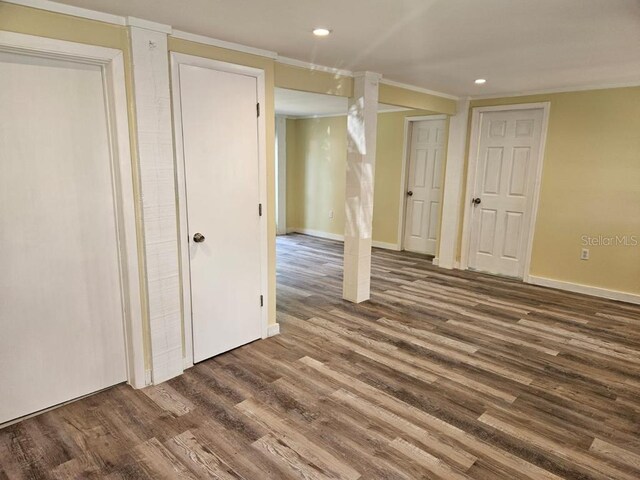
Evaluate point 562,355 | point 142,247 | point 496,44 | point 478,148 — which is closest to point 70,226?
point 142,247

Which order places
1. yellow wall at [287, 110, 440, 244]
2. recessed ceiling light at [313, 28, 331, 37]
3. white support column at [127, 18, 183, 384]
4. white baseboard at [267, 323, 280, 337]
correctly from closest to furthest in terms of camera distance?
white support column at [127, 18, 183, 384]
recessed ceiling light at [313, 28, 331, 37]
white baseboard at [267, 323, 280, 337]
yellow wall at [287, 110, 440, 244]

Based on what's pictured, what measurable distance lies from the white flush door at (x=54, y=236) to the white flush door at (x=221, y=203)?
1.67ft

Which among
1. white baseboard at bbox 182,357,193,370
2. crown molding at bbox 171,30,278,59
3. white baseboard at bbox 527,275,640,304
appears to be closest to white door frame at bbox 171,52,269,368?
white baseboard at bbox 182,357,193,370

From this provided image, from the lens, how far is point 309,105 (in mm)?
6117

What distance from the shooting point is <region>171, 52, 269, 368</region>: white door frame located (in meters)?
2.57

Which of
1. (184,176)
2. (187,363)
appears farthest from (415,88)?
(187,363)

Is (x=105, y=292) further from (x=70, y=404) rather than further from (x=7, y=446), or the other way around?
(x=7, y=446)

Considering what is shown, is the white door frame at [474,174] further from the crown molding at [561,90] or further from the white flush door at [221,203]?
the white flush door at [221,203]

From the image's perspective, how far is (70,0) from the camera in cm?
202

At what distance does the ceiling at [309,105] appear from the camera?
5.02m

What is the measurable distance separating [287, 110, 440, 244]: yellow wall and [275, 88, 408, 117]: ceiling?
0.25 meters

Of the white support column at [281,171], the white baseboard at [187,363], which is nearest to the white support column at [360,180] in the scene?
the white baseboard at [187,363]

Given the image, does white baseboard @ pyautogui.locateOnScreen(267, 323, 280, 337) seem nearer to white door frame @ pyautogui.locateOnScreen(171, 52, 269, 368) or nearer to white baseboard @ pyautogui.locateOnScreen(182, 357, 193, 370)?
white door frame @ pyautogui.locateOnScreen(171, 52, 269, 368)

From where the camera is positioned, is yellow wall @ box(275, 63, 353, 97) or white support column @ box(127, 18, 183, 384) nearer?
white support column @ box(127, 18, 183, 384)
